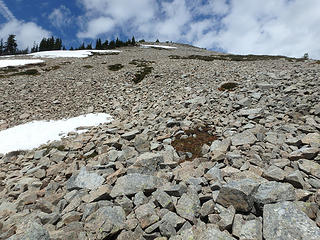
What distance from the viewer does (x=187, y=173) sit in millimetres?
6406

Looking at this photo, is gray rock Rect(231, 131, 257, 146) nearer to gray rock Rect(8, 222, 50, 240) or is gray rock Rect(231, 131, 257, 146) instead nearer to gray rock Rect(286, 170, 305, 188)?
gray rock Rect(286, 170, 305, 188)

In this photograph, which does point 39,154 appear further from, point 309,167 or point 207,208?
point 309,167

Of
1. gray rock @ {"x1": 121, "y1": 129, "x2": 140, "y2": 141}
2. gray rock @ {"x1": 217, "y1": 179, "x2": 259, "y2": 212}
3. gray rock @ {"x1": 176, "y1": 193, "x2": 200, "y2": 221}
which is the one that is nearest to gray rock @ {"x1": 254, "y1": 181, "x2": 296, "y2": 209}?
gray rock @ {"x1": 217, "y1": 179, "x2": 259, "y2": 212}

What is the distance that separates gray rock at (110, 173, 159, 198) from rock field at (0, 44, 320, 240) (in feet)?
0.11

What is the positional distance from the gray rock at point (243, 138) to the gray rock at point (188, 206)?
392 cm

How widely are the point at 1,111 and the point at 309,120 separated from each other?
24.5 m

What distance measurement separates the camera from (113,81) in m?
22.8

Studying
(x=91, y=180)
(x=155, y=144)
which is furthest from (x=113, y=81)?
(x=91, y=180)

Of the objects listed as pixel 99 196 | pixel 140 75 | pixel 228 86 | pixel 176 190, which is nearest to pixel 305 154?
pixel 176 190

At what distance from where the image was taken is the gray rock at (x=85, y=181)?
21.3ft

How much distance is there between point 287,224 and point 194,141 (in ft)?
17.6

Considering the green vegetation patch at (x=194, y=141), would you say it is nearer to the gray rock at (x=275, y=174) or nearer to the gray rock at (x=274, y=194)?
the gray rock at (x=275, y=174)

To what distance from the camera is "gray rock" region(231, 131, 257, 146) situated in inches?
310

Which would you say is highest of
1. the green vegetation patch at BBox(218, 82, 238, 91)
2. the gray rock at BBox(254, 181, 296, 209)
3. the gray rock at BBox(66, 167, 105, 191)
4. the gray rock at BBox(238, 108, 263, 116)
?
the green vegetation patch at BBox(218, 82, 238, 91)
